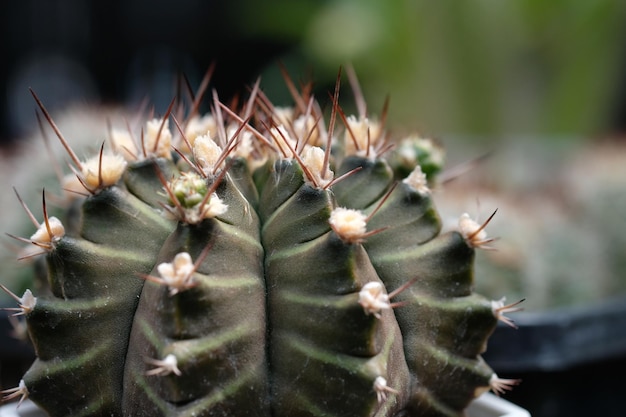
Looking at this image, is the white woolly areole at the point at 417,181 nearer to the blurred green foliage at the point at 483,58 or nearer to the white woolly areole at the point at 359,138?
the white woolly areole at the point at 359,138

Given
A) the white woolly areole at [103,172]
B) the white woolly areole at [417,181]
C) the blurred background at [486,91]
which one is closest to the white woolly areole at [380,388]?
the white woolly areole at [417,181]

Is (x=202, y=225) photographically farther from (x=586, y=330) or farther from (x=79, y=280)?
(x=586, y=330)

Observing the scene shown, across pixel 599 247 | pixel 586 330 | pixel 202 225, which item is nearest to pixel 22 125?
pixel 599 247

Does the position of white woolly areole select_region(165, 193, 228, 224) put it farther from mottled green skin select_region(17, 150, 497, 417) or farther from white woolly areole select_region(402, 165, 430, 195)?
white woolly areole select_region(402, 165, 430, 195)

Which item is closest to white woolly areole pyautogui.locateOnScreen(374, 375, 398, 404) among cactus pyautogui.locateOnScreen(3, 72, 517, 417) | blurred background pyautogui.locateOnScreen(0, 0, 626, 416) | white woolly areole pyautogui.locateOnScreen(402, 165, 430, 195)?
cactus pyautogui.locateOnScreen(3, 72, 517, 417)

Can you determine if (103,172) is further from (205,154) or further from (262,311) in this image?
(262,311)

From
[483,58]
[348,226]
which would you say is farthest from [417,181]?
[483,58]
